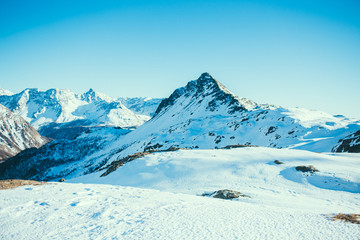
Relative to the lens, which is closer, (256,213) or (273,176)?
(256,213)

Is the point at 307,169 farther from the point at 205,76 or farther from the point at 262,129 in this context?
the point at 205,76

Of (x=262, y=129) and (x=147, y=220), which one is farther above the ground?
(x=147, y=220)

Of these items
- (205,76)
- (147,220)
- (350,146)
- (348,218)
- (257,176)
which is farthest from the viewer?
(205,76)

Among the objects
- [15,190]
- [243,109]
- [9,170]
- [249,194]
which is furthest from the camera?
[9,170]

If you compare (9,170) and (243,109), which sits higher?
(243,109)

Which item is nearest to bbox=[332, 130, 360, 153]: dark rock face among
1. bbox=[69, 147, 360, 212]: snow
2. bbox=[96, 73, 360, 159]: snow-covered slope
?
bbox=[96, 73, 360, 159]: snow-covered slope

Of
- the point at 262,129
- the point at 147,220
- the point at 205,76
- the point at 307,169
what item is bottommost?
the point at 262,129

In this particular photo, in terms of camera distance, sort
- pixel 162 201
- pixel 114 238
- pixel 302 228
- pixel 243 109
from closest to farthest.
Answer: pixel 114 238, pixel 302 228, pixel 162 201, pixel 243 109

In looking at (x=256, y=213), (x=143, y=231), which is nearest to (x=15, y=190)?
(x=143, y=231)

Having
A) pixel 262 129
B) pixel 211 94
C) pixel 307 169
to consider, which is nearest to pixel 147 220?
pixel 307 169

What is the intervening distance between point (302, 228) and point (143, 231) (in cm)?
577

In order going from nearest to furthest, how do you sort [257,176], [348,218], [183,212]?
[348,218] → [183,212] → [257,176]

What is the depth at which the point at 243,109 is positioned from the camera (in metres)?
91.8

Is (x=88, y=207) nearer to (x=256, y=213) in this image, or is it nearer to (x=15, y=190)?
(x=15, y=190)
